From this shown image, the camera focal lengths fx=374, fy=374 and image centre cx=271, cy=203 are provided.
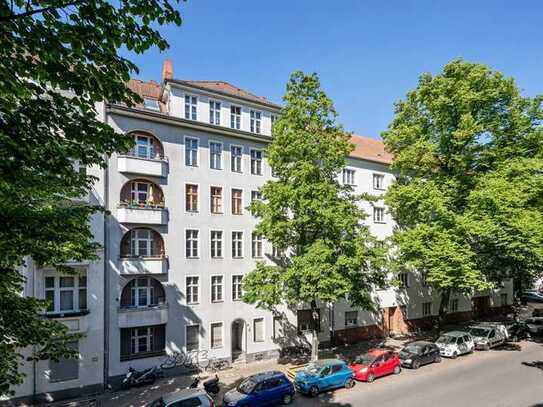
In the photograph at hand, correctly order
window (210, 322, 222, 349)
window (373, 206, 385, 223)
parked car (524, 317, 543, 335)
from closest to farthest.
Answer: window (210, 322, 222, 349), parked car (524, 317, 543, 335), window (373, 206, 385, 223)

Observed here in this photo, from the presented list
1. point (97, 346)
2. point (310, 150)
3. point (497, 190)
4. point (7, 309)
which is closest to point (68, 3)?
point (7, 309)

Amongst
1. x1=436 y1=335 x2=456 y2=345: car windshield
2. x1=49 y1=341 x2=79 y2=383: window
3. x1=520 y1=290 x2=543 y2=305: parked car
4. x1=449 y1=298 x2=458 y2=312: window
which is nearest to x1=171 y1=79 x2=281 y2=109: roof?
x1=49 y1=341 x2=79 y2=383: window

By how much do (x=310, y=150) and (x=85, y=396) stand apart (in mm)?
17063

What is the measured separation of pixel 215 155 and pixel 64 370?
1425cm

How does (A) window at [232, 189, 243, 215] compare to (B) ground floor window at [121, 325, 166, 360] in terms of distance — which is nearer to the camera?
(B) ground floor window at [121, 325, 166, 360]

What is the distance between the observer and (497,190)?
73.4 feet

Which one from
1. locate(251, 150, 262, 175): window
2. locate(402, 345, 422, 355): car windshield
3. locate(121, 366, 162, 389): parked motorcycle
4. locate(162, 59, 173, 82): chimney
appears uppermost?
locate(162, 59, 173, 82): chimney

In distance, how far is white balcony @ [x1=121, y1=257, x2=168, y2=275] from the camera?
20508mm

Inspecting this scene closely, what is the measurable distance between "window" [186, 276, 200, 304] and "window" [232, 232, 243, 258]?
9.69 ft

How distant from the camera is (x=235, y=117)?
2497 centimetres

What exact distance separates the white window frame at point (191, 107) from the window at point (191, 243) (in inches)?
278

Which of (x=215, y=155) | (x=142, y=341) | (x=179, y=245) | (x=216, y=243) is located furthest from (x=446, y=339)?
(x=215, y=155)

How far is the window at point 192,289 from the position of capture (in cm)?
2242

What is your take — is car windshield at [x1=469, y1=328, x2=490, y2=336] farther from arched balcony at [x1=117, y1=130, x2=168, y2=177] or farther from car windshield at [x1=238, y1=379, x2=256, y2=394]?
arched balcony at [x1=117, y1=130, x2=168, y2=177]
